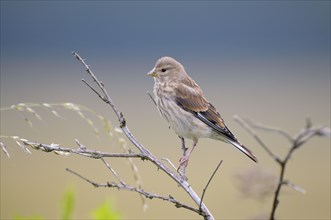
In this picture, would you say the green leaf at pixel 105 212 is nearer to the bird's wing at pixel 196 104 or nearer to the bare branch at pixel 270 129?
the bare branch at pixel 270 129

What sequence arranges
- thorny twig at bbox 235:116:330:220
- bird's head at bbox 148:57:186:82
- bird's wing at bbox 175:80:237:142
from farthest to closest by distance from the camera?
1. bird's head at bbox 148:57:186:82
2. bird's wing at bbox 175:80:237:142
3. thorny twig at bbox 235:116:330:220

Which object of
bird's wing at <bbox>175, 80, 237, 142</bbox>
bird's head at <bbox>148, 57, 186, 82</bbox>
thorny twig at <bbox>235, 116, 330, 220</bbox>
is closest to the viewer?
thorny twig at <bbox>235, 116, 330, 220</bbox>

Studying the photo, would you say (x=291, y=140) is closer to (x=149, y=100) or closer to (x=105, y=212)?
(x=105, y=212)

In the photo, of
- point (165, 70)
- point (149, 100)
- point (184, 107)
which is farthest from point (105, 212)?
point (149, 100)

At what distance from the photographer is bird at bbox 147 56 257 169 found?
5722 millimetres

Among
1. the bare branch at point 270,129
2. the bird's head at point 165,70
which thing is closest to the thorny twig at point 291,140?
the bare branch at point 270,129

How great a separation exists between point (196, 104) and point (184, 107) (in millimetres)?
124

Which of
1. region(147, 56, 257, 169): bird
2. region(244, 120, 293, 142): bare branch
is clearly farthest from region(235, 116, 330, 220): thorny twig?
region(147, 56, 257, 169): bird

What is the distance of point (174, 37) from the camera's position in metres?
49.8

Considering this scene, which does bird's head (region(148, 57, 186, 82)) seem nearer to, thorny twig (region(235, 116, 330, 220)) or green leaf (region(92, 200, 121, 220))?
green leaf (region(92, 200, 121, 220))

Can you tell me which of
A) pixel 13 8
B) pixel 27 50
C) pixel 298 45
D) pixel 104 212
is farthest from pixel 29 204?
pixel 13 8

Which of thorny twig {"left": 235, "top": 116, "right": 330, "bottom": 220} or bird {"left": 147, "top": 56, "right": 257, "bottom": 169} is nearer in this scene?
thorny twig {"left": 235, "top": 116, "right": 330, "bottom": 220}

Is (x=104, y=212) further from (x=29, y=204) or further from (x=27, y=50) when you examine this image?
(x=27, y=50)

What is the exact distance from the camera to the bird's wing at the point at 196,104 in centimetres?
583
